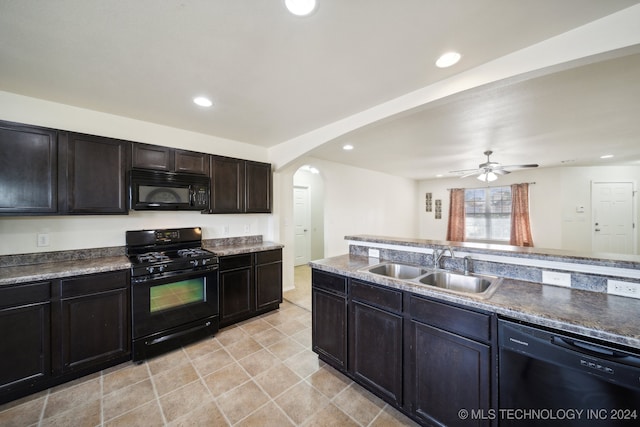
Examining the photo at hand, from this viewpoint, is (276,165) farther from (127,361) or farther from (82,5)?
(127,361)


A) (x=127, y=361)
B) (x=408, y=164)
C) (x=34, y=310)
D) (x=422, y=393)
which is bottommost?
(x=127, y=361)

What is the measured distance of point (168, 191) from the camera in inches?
110

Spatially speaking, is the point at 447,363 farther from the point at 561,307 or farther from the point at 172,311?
the point at 172,311

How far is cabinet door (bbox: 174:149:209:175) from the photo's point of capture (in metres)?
2.87

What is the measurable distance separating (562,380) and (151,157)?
12.3ft

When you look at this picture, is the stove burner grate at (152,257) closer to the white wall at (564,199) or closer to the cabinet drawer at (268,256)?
the cabinet drawer at (268,256)

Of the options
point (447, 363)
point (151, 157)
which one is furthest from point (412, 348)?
point (151, 157)

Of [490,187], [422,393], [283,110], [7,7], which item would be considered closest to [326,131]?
[283,110]

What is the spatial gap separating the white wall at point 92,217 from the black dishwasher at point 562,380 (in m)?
3.39

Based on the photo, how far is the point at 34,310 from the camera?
1872 millimetres

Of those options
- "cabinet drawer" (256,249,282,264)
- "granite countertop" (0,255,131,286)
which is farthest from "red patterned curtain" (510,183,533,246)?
"granite countertop" (0,255,131,286)

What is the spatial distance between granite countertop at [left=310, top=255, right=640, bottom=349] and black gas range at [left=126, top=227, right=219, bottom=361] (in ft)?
6.75

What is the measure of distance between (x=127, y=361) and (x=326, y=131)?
326 cm

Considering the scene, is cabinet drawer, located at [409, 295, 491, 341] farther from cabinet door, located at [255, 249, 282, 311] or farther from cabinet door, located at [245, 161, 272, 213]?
cabinet door, located at [245, 161, 272, 213]
